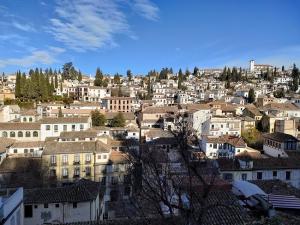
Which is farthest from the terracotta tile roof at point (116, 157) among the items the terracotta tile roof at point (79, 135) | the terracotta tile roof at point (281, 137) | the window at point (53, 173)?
the terracotta tile roof at point (281, 137)

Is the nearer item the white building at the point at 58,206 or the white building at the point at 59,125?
the white building at the point at 58,206

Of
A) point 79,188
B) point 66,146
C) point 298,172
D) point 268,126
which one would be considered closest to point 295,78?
point 268,126

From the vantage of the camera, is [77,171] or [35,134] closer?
[77,171]

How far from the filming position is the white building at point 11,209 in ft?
47.6

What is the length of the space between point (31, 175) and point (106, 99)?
4609 cm

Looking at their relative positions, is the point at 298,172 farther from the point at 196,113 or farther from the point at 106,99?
the point at 106,99

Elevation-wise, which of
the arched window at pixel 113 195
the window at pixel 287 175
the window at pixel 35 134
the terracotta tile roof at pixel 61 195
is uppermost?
the window at pixel 35 134

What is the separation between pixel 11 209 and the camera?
51.8ft

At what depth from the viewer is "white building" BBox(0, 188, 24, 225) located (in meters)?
14.5

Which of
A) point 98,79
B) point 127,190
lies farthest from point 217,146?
point 98,79

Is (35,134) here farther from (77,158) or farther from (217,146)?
(217,146)

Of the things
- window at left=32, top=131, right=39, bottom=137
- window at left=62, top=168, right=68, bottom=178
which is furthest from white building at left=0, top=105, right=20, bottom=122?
Answer: window at left=62, top=168, right=68, bottom=178

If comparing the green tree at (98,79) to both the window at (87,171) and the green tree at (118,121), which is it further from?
the window at (87,171)

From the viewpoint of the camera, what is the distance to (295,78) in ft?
376
